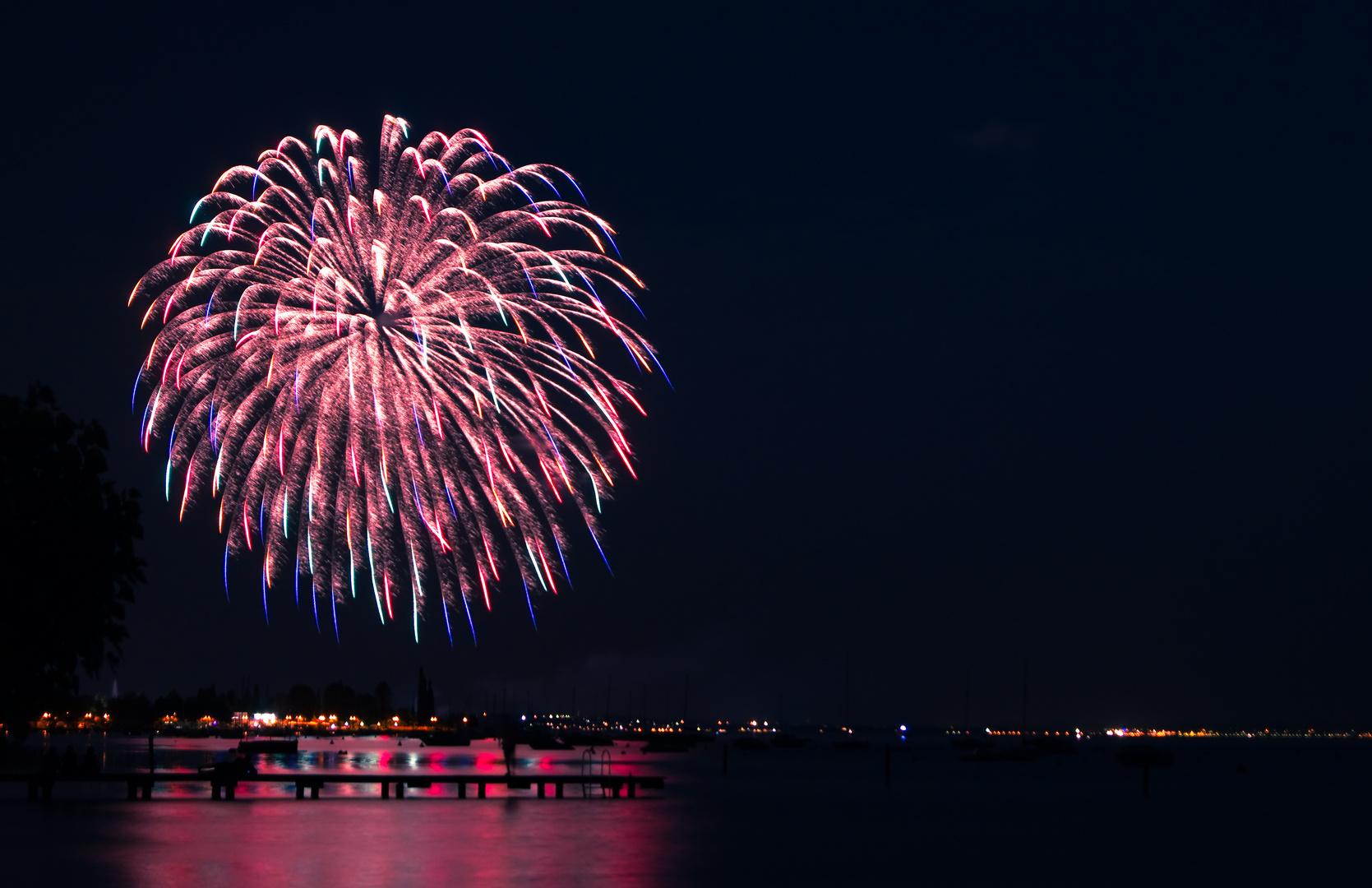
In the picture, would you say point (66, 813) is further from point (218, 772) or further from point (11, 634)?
point (218, 772)

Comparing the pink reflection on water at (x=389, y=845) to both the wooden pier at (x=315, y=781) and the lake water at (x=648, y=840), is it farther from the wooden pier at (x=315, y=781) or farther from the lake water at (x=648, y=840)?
the wooden pier at (x=315, y=781)

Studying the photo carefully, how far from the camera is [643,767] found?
128m

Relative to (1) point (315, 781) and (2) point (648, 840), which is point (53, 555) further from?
(2) point (648, 840)

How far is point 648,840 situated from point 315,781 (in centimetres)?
1912

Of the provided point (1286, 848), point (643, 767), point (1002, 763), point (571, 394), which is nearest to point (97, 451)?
point (571, 394)

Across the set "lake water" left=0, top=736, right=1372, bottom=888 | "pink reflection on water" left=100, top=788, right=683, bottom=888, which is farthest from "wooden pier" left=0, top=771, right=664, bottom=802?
"pink reflection on water" left=100, top=788, right=683, bottom=888

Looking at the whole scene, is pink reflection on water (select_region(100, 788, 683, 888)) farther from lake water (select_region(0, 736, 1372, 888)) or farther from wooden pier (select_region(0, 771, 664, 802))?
wooden pier (select_region(0, 771, 664, 802))

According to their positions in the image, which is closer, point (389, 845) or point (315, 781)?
point (389, 845)

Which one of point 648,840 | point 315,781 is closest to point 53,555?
point 315,781

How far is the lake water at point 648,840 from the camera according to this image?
28281 mm

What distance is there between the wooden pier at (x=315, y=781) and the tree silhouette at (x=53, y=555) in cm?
266

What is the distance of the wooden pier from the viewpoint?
154 ft

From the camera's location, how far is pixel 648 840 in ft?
123

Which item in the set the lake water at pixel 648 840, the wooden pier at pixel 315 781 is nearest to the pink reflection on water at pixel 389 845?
the lake water at pixel 648 840
